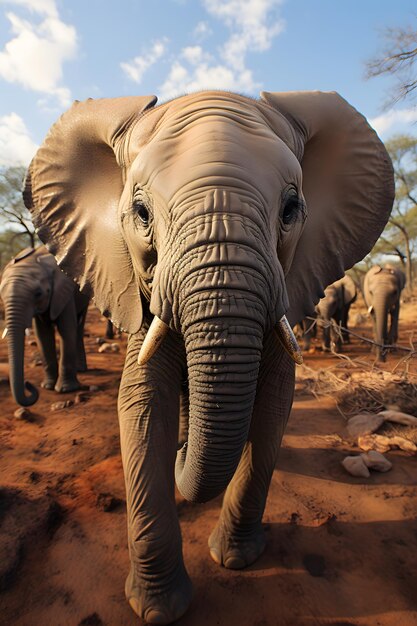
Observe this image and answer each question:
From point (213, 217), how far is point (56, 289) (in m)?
4.88

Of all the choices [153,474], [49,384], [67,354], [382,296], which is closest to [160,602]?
[153,474]

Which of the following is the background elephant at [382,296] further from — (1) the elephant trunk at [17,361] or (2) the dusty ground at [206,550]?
(1) the elephant trunk at [17,361]

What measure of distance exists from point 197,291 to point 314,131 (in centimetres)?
126

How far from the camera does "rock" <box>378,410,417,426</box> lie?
149 inches

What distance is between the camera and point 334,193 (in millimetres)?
2127

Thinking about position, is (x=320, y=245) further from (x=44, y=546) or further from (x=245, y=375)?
(x=44, y=546)

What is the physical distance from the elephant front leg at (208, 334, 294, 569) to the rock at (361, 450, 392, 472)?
4.51 ft

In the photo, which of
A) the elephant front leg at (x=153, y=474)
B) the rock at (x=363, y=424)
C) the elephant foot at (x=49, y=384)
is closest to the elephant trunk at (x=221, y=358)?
the elephant front leg at (x=153, y=474)

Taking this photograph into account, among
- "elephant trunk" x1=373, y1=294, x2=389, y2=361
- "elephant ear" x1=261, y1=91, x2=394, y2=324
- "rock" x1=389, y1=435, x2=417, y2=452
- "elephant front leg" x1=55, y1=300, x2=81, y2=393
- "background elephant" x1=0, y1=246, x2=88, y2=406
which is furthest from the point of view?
"elephant trunk" x1=373, y1=294, x2=389, y2=361

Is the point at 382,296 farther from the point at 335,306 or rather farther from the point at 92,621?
the point at 92,621

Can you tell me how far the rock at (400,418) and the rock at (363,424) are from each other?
0.06 metres

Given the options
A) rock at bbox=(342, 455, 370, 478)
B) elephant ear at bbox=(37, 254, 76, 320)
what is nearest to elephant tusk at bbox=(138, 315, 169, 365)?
rock at bbox=(342, 455, 370, 478)

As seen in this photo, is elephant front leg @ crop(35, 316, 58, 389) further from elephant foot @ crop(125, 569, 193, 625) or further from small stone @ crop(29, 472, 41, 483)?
elephant foot @ crop(125, 569, 193, 625)

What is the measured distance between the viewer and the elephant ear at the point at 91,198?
A: 5.89ft
